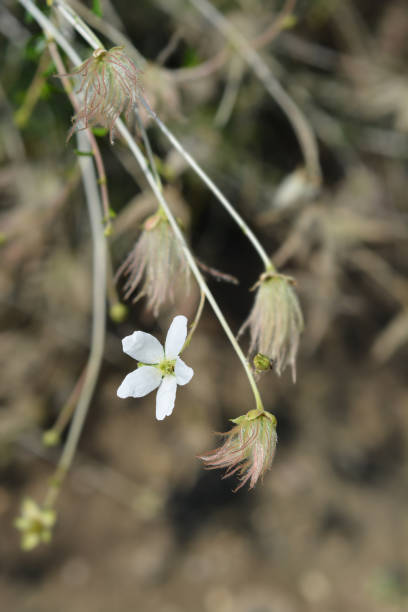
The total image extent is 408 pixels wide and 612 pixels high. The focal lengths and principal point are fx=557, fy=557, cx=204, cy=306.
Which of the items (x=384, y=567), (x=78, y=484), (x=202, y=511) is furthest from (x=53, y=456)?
(x=384, y=567)

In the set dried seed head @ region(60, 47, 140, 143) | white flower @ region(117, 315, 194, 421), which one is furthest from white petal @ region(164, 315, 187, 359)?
dried seed head @ region(60, 47, 140, 143)

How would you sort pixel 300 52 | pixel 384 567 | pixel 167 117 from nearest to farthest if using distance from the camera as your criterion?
pixel 167 117 → pixel 300 52 → pixel 384 567

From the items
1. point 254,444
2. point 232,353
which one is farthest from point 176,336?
point 232,353

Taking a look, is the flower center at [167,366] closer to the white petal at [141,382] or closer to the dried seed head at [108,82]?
the white petal at [141,382]

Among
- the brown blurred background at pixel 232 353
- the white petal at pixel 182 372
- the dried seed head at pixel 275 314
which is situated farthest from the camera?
the brown blurred background at pixel 232 353

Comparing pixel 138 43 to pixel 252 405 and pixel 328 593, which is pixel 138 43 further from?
pixel 328 593

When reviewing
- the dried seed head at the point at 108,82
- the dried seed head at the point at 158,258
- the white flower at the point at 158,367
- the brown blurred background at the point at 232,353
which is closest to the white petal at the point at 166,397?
the white flower at the point at 158,367
